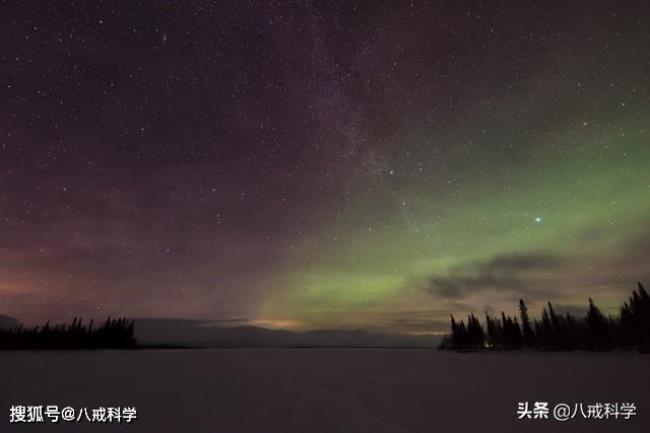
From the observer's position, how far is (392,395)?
870 inches

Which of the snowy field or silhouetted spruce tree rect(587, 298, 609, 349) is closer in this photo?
the snowy field

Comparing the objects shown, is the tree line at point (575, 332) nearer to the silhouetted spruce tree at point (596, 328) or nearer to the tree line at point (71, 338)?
the silhouetted spruce tree at point (596, 328)

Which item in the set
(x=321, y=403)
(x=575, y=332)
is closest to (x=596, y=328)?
(x=575, y=332)

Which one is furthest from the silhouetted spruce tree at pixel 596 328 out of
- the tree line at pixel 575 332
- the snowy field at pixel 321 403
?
the snowy field at pixel 321 403

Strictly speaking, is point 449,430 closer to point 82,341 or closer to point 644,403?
point 644,403

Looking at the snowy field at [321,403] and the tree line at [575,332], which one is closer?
the snowy field at [321,403]

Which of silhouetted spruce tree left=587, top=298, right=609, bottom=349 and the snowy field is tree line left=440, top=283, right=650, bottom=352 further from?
the snowy field

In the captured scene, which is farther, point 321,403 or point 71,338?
point 71,338

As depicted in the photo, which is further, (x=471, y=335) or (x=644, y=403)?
(x=471, y=335)

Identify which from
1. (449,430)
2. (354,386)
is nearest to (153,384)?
(354,386)

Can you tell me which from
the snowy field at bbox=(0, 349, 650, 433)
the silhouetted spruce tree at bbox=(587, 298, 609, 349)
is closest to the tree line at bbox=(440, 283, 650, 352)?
the silhouetted spruce tree at bbox=(587, 298, 609, 349)

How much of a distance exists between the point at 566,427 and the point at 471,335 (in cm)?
18986

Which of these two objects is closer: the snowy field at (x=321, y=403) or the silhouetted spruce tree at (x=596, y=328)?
the snowy field at (x=321, y=403)

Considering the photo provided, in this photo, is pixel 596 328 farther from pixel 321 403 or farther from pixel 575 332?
pixel 321 403
